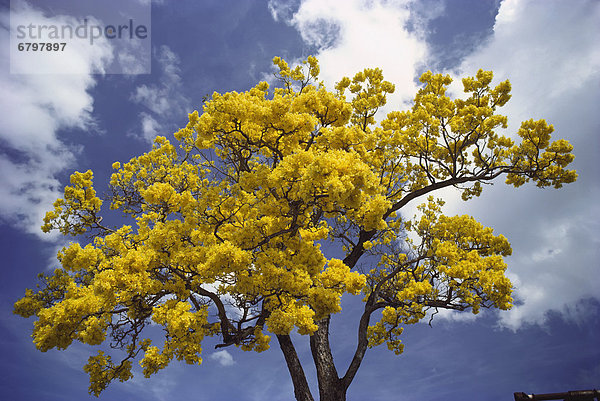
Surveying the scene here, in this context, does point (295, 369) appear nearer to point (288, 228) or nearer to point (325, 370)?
point (325, 370)

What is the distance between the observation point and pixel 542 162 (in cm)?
1059

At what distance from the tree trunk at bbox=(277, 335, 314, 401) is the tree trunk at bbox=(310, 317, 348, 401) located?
1.58 ft

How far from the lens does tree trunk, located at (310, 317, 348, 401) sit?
8812 millimetres

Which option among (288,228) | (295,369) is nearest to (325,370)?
(295,369)

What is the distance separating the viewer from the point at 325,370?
898 cm

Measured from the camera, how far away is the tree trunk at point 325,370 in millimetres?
8812

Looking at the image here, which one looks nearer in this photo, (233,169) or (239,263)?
(239,263)

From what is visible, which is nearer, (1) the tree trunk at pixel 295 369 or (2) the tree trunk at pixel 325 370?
(1) the tree trunk at pixel 295 369

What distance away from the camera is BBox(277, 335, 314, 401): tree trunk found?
27.9 ft

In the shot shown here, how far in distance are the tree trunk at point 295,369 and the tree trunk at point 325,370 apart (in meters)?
0.48

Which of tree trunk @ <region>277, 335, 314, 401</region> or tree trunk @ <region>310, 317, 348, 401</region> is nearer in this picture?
tree trunk @ <region>277, 335, 314, 401</region>

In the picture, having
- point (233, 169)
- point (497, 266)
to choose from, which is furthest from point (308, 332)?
point (497, 266)

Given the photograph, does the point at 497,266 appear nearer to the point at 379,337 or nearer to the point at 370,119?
the point at 379,337

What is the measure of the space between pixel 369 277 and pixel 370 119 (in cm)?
468
